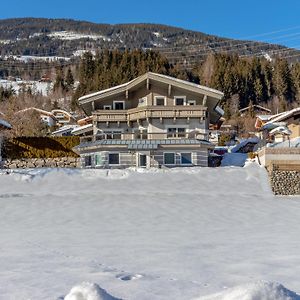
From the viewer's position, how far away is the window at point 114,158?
1251 inches

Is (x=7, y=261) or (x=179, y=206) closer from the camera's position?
(x=7, y=261)

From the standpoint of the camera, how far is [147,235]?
13742 millimetres

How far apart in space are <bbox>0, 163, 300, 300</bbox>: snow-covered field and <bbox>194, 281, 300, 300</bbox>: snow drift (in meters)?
0.01

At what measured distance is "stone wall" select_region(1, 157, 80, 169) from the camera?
3638 cm

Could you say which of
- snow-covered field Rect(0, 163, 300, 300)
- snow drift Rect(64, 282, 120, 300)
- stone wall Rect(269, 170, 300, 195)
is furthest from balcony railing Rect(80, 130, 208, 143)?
snow drift Rect(64, 282, 120, 300)

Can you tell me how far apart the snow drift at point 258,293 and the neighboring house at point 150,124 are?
1044 inches

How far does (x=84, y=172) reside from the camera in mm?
26562

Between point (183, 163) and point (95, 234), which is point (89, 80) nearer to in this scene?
point (183, 163)

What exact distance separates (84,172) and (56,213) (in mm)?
8513

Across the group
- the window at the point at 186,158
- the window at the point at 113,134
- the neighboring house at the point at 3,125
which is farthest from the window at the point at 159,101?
the neighboring house at the point at 3,125


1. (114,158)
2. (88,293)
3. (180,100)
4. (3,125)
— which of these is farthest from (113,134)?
(88,293)

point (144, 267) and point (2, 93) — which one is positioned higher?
point (2, 93)

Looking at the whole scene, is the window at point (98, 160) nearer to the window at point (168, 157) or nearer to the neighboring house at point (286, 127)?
the window at point (168, 157)

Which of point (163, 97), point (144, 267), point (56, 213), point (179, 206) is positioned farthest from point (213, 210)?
point (163, 97)
